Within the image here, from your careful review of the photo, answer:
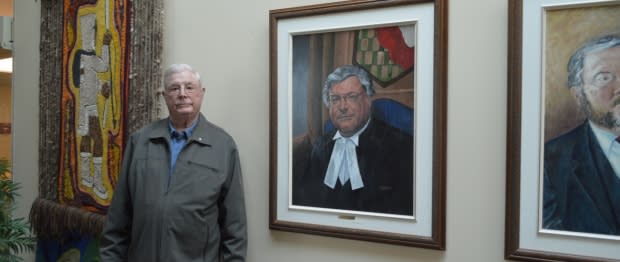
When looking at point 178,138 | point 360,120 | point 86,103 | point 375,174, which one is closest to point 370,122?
point 360,120

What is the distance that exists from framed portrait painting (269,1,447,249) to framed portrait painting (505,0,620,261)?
19cm

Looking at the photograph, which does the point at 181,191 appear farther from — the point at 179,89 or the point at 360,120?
the point at 360,120

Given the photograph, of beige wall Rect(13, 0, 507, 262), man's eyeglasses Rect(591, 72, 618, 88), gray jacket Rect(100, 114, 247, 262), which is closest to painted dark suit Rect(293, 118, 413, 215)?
beige wall Rect(13, 0, 507, 262)

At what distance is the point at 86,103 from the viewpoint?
2277 mm

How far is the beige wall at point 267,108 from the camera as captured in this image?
1.44 meters

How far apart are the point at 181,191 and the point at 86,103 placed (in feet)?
2.79

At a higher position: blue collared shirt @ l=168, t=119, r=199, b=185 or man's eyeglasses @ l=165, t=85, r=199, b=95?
man's eyeglasses @ l=165, t=85, r=199, b=95

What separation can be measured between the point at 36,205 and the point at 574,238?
2.09 m

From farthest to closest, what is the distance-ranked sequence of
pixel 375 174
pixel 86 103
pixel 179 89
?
pixel 86 103 → pixel 179 89 → pixel 375 174

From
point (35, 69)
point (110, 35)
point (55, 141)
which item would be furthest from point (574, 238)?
point (35, 69)

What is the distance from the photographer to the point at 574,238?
132cm

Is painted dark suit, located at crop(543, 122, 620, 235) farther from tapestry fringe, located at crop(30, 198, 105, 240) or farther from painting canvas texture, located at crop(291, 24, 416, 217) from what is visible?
tapestry fringe, located at crop(30, 198, 105, 240)

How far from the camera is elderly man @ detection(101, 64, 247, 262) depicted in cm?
166

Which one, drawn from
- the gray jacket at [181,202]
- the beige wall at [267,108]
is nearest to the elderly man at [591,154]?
the beige wall at [267,108]
